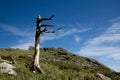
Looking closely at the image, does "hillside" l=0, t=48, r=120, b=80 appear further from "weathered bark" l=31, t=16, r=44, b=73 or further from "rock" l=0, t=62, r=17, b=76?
"weathered bark" l=31, t=16, r=44, b=73

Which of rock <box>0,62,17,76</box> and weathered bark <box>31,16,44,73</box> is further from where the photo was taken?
weathered bark <box>31,16,44,73</box>

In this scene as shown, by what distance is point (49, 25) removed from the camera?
31.3 m

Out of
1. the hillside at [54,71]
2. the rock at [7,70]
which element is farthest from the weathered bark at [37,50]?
the rock at [7,70]

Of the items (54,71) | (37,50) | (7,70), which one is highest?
(37,50)

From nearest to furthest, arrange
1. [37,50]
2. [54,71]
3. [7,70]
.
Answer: [7,70] → [54,71] → [37,50]

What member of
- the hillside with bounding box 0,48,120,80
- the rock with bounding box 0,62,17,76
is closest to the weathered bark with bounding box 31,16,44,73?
the hillside with bounding box 0,48,120,80

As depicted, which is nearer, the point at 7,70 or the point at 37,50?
the point at 7,70

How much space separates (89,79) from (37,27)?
8.64m

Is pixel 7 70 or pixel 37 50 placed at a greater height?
pixel 37 50

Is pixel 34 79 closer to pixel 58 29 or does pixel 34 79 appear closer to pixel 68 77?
pixel 68 77

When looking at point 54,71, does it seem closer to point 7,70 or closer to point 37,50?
point 37,50

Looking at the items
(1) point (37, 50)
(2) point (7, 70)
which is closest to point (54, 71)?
(1) point (37, 50)

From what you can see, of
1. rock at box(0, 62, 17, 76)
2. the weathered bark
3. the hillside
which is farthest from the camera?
the weathered bark

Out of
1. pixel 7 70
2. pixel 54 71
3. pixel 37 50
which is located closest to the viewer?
pixel 7 70
